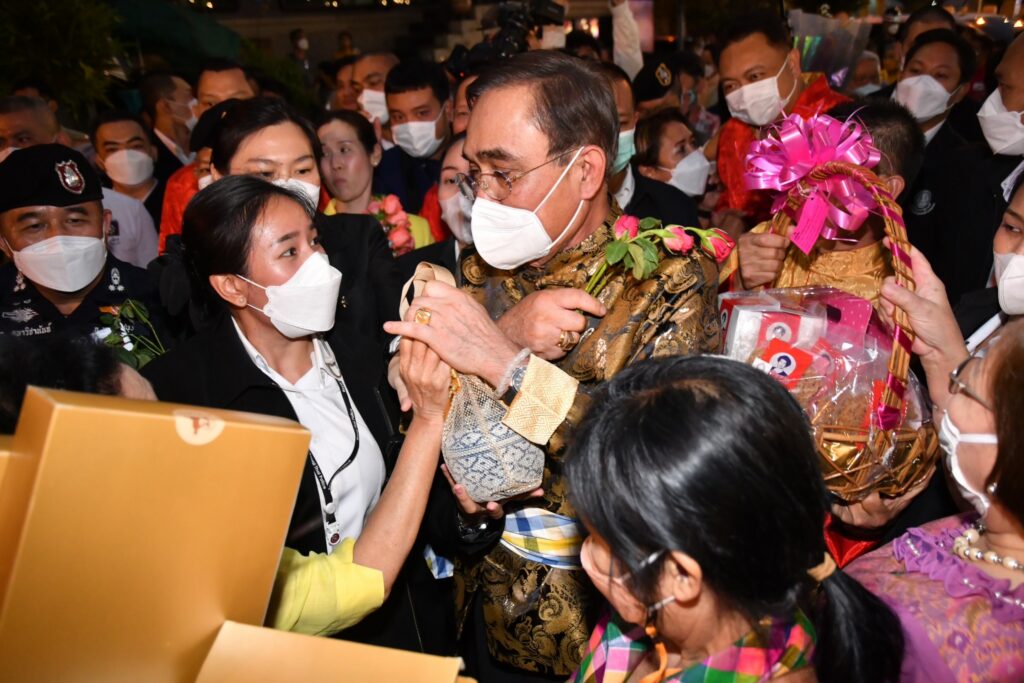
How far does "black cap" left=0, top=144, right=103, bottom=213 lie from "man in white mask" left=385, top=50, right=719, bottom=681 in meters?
2.07

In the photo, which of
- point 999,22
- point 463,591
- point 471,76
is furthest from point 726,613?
point 999,22

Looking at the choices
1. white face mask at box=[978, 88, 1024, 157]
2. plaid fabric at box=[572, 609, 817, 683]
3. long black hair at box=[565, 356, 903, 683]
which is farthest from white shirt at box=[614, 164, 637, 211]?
plaid fabric at box=[572, 609, 817, 683]


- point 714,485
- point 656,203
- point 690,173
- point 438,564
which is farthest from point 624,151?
point 714,485

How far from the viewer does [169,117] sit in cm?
653

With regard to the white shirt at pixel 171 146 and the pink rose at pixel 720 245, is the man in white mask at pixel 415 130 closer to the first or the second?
the white shirt at pixel 171 146

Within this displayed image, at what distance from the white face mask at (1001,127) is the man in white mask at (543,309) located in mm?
2523

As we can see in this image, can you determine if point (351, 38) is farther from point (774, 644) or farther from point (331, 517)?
point (774, 644)

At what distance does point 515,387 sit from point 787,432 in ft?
2.37

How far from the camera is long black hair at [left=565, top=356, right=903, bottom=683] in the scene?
1.17 metres

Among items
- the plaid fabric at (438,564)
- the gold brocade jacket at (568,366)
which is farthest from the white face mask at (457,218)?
the plaid fabric at (438,564)

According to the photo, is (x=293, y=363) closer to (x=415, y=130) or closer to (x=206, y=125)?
(x=206, y=125)

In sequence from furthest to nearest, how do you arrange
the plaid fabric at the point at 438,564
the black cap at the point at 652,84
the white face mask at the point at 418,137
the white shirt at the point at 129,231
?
the black cap at the point at 652,84
the white face mask at the point at 418,137
the white shirt at the point at 129,231
the plaid fabric at the point at 438,564

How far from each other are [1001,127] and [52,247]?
13.8 feet

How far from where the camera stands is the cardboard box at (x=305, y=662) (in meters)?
1.00
